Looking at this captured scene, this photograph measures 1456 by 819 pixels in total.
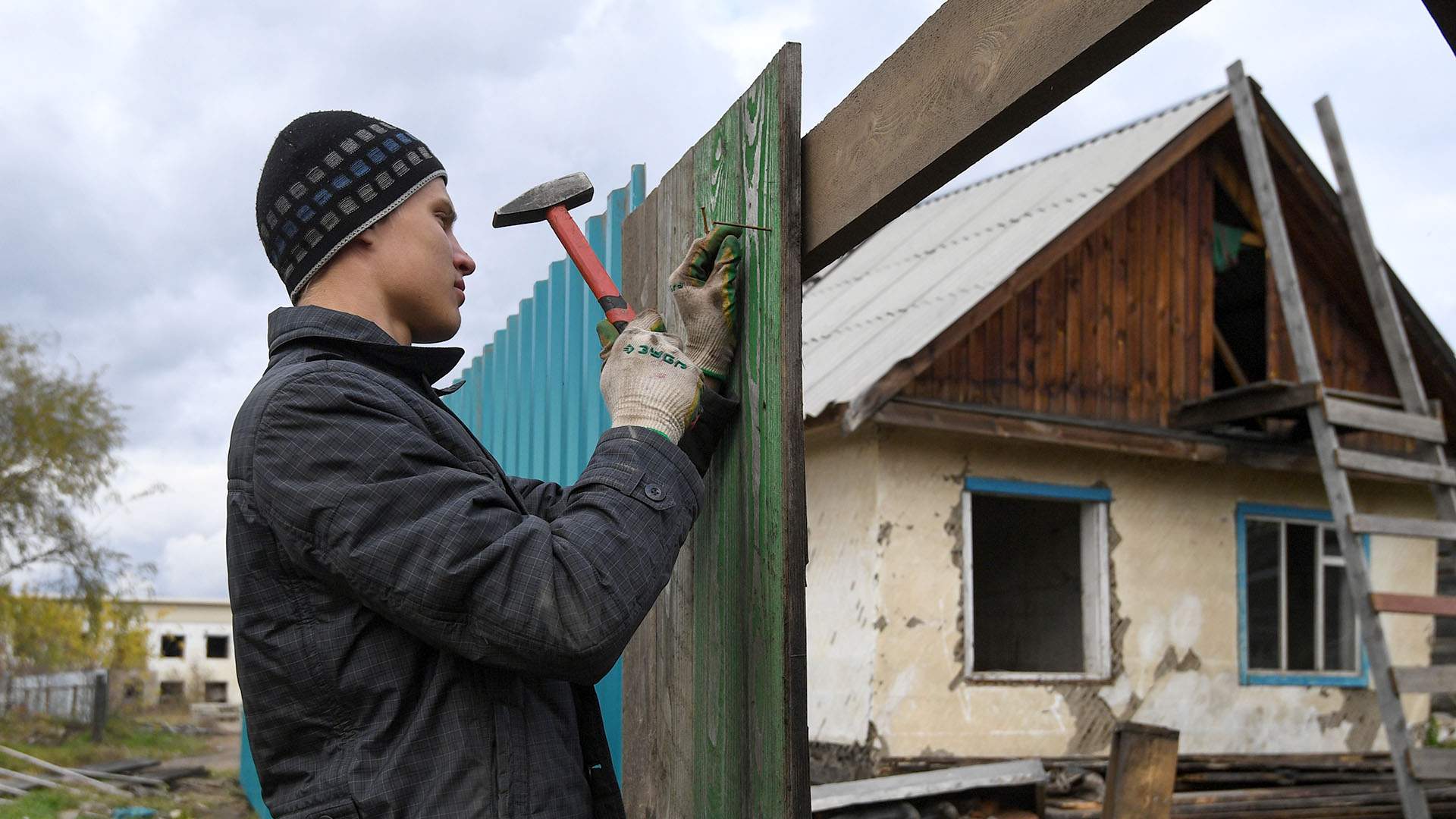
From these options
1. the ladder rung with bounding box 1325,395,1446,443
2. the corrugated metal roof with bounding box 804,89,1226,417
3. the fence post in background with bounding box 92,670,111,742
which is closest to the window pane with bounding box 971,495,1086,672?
the corrugated metal roof with bounding box 804,89,1226,417

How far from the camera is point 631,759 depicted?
2746mm

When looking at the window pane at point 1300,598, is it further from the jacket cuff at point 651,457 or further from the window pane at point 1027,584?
the jacket cuff at point 651,457

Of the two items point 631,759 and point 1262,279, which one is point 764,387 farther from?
point 1262,279

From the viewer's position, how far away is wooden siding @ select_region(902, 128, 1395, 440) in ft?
27.7

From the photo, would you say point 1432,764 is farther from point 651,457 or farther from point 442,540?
point 442,540

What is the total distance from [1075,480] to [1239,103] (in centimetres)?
281

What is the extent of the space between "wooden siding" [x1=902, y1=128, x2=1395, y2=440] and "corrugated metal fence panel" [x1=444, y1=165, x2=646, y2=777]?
12.5ft

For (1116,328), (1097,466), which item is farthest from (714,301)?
(1116,328)

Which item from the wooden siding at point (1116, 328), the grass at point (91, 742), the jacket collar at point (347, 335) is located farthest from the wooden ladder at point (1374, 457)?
the grass at point (91, 742)

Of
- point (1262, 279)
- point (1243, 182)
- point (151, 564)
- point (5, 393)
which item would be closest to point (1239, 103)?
point (1243, 182)

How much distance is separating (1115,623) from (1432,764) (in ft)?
7.42

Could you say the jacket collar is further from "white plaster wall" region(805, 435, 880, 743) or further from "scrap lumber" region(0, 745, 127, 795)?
"scrap lumber" region(0, 745, 127, 795)

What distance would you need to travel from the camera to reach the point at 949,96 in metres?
1.79

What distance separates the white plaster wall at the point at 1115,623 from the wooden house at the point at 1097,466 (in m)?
0.02
